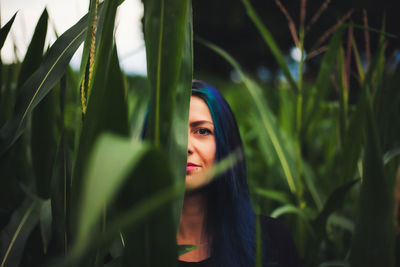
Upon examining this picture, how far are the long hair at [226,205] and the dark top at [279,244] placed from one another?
0.04m

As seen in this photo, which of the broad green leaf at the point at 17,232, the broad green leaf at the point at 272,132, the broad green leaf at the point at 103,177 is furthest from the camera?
the broad green leaf at the point at 272,132

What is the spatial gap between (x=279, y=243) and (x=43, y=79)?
50 cm

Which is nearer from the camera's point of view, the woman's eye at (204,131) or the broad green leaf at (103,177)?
the broad green leaf at (103,177)

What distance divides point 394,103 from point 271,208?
2.47 feet

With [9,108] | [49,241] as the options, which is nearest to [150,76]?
[49,241]

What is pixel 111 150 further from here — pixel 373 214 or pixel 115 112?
pixel 373 214

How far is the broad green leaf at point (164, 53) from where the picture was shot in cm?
32

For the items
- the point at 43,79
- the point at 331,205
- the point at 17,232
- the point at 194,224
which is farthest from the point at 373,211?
the point at 17,232

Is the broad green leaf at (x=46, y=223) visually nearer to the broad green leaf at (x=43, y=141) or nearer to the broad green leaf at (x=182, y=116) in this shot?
the broad green leaf at (x=43, y=141)

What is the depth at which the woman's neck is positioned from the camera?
0.59 meters

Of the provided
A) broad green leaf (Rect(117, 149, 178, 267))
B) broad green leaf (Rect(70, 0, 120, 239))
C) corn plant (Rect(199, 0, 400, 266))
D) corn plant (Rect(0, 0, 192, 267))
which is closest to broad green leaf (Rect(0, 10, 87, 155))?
corn plant (Rect(0, 0, 192, 267))

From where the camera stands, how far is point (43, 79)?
16.4 inches

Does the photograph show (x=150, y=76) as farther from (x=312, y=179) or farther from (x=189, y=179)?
(x=312, y=179)

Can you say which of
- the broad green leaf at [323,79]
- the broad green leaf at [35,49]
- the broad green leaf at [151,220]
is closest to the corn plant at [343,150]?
the broad green leaf at [323,79]
